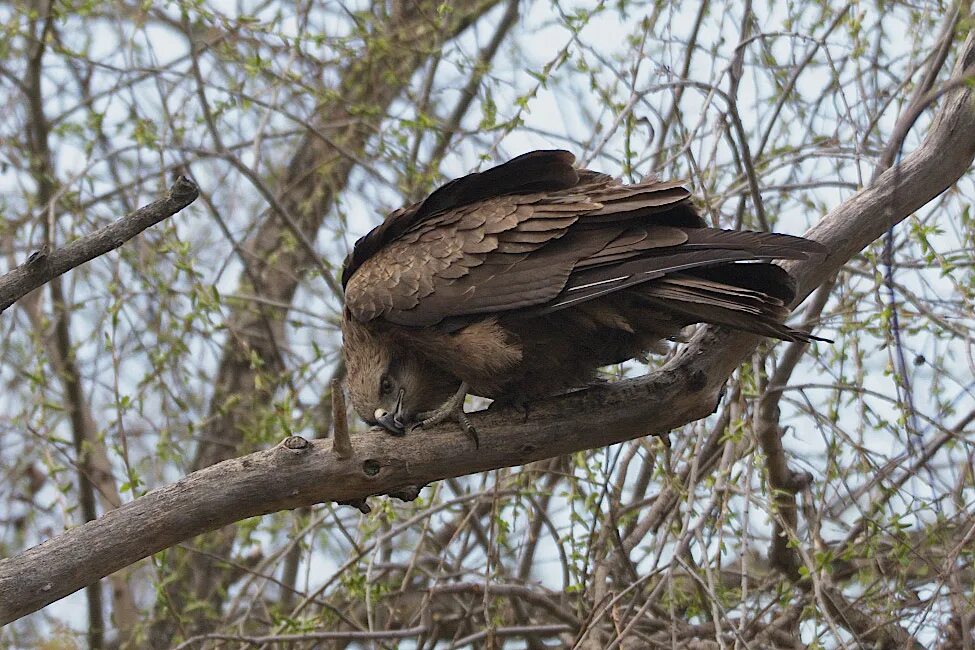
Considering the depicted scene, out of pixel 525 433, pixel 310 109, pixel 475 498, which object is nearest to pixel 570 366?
pixel 525 433

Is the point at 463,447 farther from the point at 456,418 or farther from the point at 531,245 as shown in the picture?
the point at 531,245

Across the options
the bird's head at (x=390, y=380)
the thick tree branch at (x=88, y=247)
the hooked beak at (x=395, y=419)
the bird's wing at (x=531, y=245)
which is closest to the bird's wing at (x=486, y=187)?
the bird's wing at (x=531, y=245)

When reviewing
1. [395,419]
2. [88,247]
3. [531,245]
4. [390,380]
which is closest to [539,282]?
[531,245]

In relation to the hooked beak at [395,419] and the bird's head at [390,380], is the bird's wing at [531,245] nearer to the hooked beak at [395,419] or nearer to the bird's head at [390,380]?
the bird's head at [390,380]

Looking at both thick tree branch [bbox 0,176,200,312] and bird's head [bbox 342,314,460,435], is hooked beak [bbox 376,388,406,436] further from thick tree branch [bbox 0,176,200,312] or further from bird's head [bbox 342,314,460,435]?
Answer: thick tree branch [bbox 0,176,200,312]

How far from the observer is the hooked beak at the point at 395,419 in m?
3.35

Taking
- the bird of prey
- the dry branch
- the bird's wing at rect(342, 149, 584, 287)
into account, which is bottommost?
the dry branch

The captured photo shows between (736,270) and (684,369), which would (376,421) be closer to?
(684,369)

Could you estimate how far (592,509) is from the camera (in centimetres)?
413

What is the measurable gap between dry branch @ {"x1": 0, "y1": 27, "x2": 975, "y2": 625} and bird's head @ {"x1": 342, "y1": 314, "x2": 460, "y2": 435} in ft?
1.65

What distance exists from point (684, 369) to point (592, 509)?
932 mm

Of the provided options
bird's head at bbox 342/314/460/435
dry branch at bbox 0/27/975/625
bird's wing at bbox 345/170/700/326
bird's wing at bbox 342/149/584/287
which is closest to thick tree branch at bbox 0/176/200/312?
dry branch at bbox 0/27/975/625

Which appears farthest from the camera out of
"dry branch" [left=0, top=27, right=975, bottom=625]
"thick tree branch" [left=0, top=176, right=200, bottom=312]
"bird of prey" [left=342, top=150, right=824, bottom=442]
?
"bird of prey" [left=342, top=150, right=824, bottom=442]

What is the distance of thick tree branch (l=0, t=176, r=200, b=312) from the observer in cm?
283
